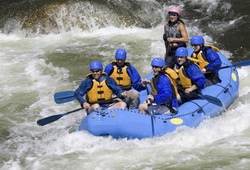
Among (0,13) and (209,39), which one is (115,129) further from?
(0,13)

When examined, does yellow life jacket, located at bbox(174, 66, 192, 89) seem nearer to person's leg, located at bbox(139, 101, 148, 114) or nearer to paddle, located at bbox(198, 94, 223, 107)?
paddle, located at bbox(198, 94, 223, 107)

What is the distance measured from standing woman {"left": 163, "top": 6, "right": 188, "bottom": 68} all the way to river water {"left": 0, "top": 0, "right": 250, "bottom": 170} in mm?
1291

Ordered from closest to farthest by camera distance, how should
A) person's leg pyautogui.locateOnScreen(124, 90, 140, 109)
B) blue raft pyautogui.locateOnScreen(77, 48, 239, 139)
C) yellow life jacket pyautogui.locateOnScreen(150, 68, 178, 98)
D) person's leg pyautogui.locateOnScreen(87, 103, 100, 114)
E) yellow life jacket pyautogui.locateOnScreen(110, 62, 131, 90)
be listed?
blue raft pyautogui.locateOnScreen(77, 48, 239, 139)
yellow life jacket pyautogui.locateOnScreen(150, 68, 178, 98)
person's leg pyautogui.locateOnScreen(87, 103, 100, 114)
person's leg pyautogui.locateOnScreen(124, 90, 140, 109)
yellow life jacket pyautogui.locateOnScreen(110, 62, 131, 90)

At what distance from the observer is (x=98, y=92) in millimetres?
7156

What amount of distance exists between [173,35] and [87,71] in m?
2.95

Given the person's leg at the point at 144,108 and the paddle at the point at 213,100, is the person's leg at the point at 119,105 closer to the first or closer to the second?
the person's leg at the point at 144,108

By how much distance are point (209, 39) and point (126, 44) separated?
197 centimetres

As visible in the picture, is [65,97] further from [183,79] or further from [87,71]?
[87,71]

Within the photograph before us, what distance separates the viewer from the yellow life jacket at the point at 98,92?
281 inches

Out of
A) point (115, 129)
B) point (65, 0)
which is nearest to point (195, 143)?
point (115, 129)

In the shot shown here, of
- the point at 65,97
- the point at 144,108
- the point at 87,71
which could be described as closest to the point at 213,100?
the point at 144,108

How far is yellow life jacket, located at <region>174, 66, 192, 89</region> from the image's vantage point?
742cm

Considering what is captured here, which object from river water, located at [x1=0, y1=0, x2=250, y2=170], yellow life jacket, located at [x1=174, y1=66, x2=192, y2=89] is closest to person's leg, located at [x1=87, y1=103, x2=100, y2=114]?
river water, located at [x1=0, y1=0, x2=250, y2=170]

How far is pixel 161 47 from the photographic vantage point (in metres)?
11.6
